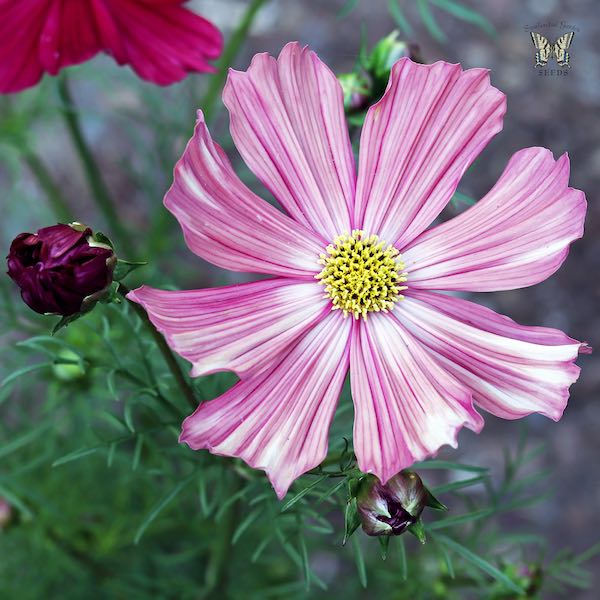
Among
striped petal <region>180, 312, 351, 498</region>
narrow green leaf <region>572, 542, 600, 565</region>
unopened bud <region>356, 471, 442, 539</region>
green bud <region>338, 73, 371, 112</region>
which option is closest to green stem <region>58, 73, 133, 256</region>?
green bud <region>338, 73, 371, 112</region>

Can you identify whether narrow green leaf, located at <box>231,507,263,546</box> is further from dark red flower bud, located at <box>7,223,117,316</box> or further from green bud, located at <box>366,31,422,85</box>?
green bud, located at <box>366,31,422,85</box>

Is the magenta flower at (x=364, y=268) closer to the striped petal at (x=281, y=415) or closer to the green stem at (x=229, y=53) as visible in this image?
the striped petal at (x=281, y=415)

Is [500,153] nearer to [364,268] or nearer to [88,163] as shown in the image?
[88,163]

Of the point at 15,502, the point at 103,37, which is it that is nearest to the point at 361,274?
the point at 103,37

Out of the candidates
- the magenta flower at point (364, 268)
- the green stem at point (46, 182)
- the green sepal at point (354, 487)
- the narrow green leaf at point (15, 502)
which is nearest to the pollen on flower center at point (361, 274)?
the magenta flower at point (364, 268)

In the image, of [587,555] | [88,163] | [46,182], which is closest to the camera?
[587,555]
